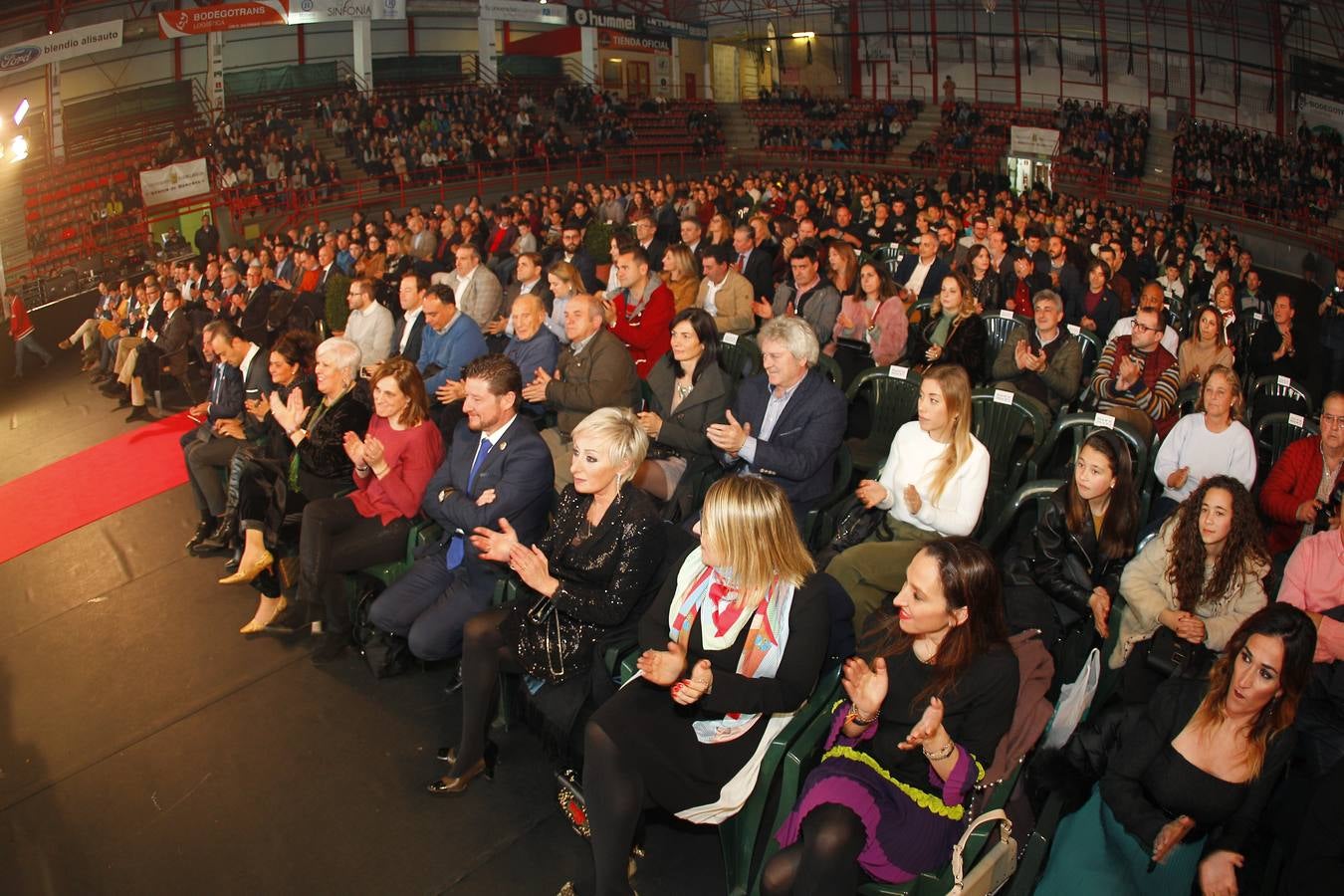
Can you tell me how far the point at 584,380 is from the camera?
185 inches

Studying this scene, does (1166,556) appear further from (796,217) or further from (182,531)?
(796,217)

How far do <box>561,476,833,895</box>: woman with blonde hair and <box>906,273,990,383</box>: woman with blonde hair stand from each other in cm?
294

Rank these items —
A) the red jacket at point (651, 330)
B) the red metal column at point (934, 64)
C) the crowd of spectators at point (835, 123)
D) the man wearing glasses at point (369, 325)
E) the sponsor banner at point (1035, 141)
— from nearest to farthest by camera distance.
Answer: the red jacket at point (651, 330) → the man wearing glasses at point (369, 325) → the sponsor banner at point (1035, 141) → the crowd of spectators at point (835, 123) → the red metal column at point (934, 64)

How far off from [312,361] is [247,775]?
2339 mm

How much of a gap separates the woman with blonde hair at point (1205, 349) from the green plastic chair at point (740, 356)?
2304 millimetres

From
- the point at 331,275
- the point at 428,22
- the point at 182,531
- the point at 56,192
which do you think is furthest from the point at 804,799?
the point at 428,22

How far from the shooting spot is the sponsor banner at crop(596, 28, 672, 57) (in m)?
25.8

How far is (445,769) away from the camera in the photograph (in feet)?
11.5

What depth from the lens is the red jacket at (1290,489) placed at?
3.66m

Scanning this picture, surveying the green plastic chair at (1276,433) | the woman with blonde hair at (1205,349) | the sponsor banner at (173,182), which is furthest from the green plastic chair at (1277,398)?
the sponsor banner at (173,182)

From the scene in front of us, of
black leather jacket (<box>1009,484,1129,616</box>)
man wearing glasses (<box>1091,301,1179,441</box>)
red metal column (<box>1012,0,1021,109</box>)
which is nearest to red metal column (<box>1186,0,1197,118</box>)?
red metal column (<box>1012,0,1021,109</box>)

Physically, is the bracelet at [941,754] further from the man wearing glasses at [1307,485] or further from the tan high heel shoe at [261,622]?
the tan high heel shoe at [261,622]

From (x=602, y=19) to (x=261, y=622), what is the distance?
883 inches

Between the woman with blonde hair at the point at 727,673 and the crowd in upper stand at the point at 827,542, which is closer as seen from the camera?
the crowd in upper stand at the point at 827,542
